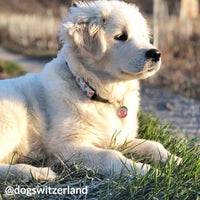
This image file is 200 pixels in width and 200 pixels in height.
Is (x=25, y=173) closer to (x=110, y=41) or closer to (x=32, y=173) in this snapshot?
(x=32, y=173)

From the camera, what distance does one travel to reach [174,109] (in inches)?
217

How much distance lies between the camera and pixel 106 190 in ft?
7.54

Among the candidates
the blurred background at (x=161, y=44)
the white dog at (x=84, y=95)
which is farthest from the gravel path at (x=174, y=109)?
the white dog at (x=84, y=95)

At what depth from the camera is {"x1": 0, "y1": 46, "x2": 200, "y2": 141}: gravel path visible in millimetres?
4597

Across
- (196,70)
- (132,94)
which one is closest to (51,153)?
(132,94)

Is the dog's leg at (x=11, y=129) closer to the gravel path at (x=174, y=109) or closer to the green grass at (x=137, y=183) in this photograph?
the green grass at (x=137, y=183)

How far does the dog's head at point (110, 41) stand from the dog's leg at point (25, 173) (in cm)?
105

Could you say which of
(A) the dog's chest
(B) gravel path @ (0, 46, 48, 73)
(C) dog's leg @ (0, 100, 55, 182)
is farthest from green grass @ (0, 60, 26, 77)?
(A) the dog's chest

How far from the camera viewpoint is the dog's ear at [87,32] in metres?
2.84

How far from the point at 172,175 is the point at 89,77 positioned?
117cm

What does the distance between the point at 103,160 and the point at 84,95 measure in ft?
2.31

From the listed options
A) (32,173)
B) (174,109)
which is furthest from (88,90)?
(174,109)

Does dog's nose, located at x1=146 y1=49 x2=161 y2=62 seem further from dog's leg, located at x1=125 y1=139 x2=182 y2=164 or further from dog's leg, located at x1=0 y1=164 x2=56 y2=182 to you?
dog's leg, located at x1=0 y1=164 x2=56 y2=182

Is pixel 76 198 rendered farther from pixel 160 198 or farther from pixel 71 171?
pixel 160 198
